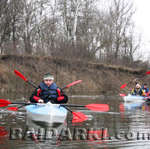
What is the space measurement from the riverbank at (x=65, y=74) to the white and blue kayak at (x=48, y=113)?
Answer: 645 inches

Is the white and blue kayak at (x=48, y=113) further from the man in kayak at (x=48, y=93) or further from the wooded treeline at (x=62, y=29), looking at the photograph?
the wooded treeline at (x=62, y=29)

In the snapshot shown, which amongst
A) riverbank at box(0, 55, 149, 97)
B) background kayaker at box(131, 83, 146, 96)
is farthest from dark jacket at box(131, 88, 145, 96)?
riverbank at box(0, 55, 149, 97)

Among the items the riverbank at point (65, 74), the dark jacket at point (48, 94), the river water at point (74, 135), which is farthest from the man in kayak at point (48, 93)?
the riverbank at point (65, 74)

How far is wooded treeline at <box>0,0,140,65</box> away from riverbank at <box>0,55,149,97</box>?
3.15 ft

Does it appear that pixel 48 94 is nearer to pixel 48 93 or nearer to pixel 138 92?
pixel 48 93

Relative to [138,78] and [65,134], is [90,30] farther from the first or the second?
[65,134]

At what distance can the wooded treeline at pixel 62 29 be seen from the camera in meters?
31.7

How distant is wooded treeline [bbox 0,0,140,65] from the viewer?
3167cm

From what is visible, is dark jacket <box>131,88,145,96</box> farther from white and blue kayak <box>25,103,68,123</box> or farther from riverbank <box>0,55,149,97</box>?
white and blue kayak <box>25,103,68,123</box>

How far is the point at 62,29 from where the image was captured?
118 ft

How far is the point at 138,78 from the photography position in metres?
38.9

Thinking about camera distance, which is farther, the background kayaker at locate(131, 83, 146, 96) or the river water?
the background kayaker at locate(131, 83, 146, 96)

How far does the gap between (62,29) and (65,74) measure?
21.0 ft

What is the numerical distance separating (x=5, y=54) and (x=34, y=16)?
5963 mm
